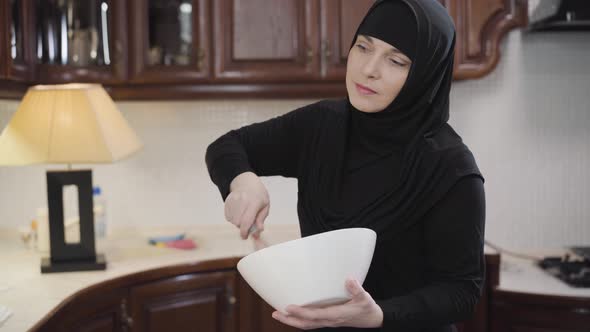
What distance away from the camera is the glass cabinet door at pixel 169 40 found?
2.60m

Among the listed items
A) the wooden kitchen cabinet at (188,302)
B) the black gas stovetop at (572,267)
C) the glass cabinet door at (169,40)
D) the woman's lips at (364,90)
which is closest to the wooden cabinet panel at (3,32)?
the glass cabinet door at (169,40)

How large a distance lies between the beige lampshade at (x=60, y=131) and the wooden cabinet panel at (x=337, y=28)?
0.81 metres

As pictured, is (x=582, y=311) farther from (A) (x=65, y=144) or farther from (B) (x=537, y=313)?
(A) (x=65, y=144)

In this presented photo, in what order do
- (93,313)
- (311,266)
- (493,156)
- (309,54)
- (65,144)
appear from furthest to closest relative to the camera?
(493,156) → (309,54) → (65,144) → (93,313) → (311,266)

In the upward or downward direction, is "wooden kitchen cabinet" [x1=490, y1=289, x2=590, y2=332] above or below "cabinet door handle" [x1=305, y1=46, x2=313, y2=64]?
below

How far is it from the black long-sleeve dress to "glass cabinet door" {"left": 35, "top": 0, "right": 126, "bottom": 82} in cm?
122

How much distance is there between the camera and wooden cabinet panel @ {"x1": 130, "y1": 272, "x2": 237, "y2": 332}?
2295mm

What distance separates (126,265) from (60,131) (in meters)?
0.46

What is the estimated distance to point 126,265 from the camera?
232cm

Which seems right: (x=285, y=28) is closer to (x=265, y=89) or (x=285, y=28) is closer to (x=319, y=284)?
(x=265, y=89)

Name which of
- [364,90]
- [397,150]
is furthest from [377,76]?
[397,150]

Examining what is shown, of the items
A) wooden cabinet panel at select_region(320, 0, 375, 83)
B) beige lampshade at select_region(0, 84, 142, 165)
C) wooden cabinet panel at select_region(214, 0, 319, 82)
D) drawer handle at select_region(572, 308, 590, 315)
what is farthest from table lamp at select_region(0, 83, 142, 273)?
drawer handle at select_region(572, 308, 590, 315)

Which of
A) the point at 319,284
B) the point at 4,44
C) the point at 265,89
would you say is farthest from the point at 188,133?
the point at 319,284

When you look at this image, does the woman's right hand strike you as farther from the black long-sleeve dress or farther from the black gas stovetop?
the black gas stovetop
